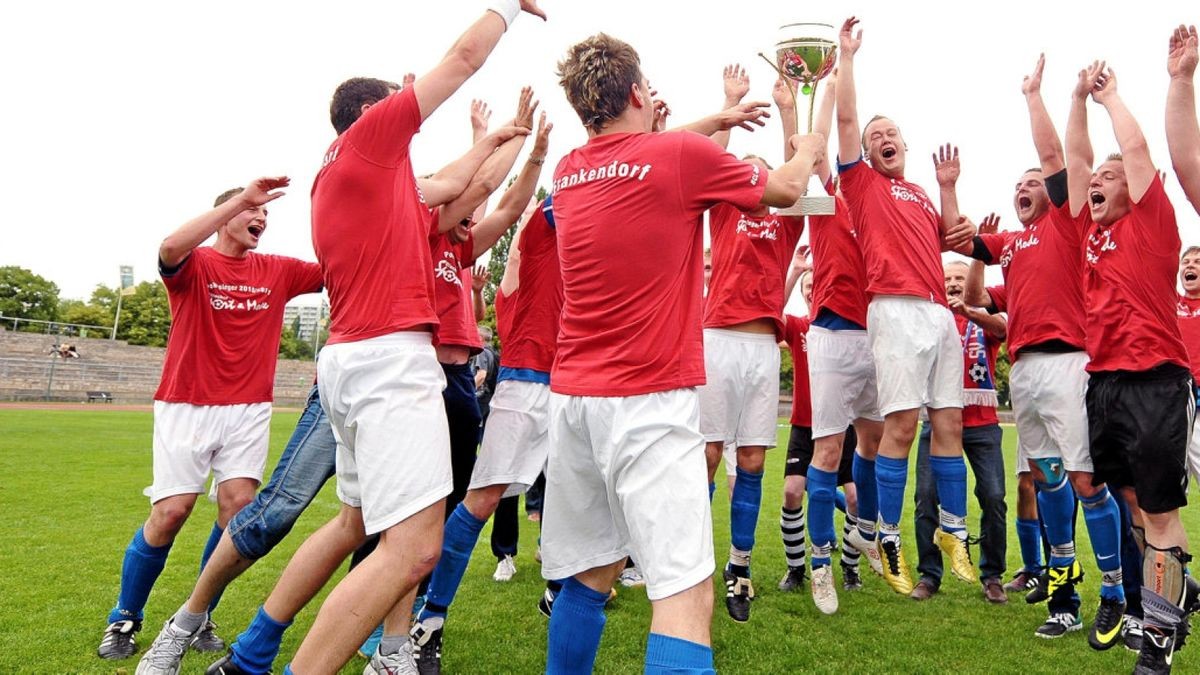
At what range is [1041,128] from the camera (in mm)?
5574

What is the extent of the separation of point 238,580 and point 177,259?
2.82 meters

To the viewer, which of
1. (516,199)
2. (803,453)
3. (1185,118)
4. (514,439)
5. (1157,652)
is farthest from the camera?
(803,453)

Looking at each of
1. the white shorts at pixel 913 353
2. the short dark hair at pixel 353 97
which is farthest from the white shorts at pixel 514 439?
the white shorts at pixel 913 353

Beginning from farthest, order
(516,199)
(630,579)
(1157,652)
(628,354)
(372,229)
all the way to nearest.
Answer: (630,579) → (516,199) → (1157,652) → (372,229) → (628,354)

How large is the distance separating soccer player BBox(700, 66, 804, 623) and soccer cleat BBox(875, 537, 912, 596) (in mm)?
1010

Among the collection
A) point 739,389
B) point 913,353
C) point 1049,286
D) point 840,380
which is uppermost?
point 1049,286

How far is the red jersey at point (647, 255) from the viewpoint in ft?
10.7

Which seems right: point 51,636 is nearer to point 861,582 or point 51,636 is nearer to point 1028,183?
point 861,582

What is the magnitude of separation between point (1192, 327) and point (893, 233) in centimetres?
383

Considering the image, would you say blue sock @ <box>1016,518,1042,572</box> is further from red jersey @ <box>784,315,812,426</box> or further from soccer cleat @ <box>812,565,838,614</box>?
soccer cleat @ <box>812,565,838,614</box>

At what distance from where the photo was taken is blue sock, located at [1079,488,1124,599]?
5.37 m

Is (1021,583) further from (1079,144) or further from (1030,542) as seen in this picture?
(1079,144)

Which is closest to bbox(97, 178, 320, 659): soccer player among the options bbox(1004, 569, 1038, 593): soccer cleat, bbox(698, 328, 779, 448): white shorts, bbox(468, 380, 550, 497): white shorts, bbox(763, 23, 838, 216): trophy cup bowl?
bbox(468, 380, 550, 497): white shorts

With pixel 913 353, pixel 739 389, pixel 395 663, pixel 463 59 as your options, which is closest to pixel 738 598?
pixel 739 389
